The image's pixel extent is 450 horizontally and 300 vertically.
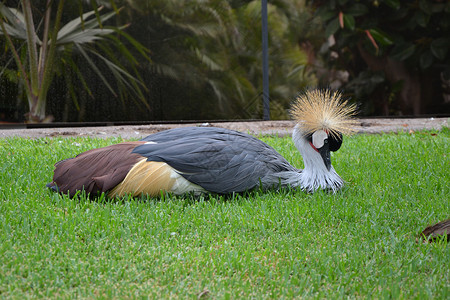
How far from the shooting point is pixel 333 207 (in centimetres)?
310

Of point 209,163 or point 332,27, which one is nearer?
point 209,163

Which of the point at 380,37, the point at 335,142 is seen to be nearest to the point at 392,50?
the point at 380,37

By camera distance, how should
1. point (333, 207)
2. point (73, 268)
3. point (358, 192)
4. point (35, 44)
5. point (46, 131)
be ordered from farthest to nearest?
point (35, 44), point (46, 131), point (358, 192), point (333, 207), point (73, 268)

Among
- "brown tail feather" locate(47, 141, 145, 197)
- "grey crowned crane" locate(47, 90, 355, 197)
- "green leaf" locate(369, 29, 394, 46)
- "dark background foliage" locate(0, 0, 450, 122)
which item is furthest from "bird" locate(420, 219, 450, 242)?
"green leaf" locate(369, 29, 394, 46)

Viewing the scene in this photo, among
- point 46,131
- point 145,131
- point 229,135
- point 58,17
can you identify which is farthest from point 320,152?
point 58,17

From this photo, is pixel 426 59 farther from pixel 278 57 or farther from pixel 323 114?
pixel 323 114

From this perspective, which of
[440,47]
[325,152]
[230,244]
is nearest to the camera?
[230,244]

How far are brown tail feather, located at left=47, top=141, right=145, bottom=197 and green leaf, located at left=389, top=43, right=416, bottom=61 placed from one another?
6340 mm

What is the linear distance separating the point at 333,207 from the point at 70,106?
19.3ft

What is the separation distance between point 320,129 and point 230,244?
1.32 m

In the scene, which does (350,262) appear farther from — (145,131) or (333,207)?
(145,131)

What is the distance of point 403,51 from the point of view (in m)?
8.40

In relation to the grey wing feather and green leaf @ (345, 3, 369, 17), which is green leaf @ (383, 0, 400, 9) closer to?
green leaf @ (345, 3, 369, 17)

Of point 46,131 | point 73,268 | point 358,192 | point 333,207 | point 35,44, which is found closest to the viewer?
point 73,268
